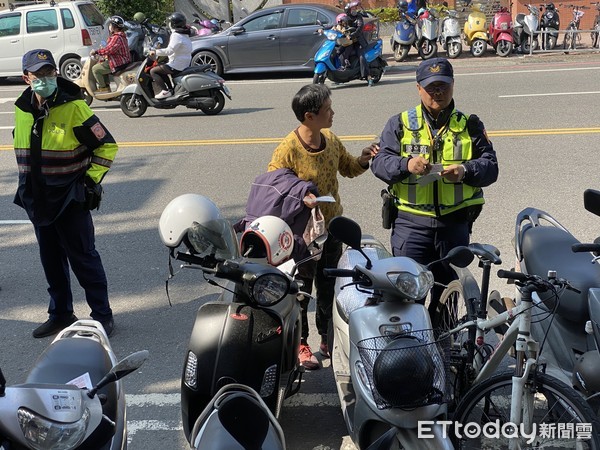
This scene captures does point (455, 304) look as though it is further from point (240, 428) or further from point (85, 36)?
point (85, 36)

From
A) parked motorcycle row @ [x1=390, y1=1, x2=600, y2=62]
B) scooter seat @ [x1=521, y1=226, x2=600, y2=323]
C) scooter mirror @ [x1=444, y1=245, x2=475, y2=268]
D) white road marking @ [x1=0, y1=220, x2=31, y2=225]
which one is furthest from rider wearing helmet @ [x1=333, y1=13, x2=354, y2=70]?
scooter mirror @ [x1=444, y1=245, x2=475, y2=268]

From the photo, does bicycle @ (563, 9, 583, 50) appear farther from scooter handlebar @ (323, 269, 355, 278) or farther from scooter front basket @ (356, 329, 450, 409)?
scooter front basket @ (356, 329, 450, 409)

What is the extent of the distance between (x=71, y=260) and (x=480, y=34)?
14636 mm

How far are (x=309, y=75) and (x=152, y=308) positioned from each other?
11824 millimetres

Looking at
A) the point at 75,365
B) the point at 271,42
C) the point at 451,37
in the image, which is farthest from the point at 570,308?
the point at 451,37

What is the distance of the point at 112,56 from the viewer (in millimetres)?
13602

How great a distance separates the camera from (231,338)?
347 cm

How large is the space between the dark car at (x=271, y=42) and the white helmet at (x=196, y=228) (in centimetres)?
1281

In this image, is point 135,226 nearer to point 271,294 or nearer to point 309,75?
point 271,294

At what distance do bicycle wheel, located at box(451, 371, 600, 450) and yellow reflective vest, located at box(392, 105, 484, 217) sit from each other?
1.25 m

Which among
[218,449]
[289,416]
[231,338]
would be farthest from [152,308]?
[218,449]

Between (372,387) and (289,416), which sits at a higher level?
(372,387)

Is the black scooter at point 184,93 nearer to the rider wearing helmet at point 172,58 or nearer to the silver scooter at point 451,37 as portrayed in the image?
the rider wearing helmet at point 172,58

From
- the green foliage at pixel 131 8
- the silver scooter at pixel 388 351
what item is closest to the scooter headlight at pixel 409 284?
the silver scooter at pixel 388 351
